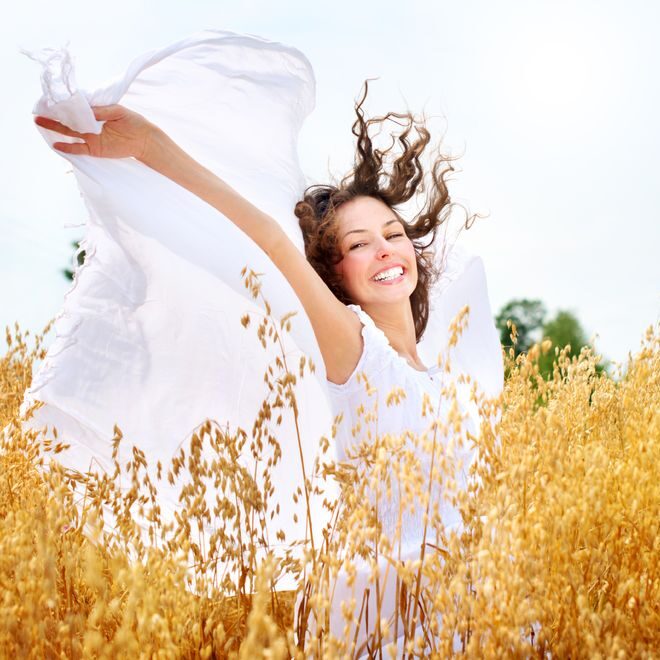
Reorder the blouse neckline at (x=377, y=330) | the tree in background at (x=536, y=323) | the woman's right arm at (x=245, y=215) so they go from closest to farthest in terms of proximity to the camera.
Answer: the woman's right arm at (x=245, y=215), the blouse neckline at (x=377, y=330), the tree in background at (x=536, y=323)

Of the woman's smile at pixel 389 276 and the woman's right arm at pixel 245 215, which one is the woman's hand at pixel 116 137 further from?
the woman's smile at pixel 389 276

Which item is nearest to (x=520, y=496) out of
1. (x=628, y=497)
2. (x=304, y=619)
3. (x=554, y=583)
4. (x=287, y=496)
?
(x=554, y=583)

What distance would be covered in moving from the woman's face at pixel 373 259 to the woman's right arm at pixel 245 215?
335 mm

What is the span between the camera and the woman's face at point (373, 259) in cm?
264

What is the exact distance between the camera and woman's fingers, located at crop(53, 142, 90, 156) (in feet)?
6.72

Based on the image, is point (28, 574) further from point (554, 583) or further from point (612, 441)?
point (612, 441)

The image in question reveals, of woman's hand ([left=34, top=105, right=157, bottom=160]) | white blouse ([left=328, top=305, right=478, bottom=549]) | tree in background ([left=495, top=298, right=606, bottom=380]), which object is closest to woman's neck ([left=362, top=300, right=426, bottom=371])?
white blouse ([left=328, top=305, right=478, bottom=549])

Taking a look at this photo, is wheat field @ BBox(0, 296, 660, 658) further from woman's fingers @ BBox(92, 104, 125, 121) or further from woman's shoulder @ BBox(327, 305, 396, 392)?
woman's fingers @ BBox(92, 104, 125, 121)

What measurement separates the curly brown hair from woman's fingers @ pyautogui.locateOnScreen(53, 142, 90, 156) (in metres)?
0.80

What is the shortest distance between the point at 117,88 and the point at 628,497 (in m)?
1.51

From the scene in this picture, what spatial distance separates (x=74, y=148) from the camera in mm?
2082

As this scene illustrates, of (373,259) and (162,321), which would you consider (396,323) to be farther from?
(162,321)

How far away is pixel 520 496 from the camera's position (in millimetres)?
1448

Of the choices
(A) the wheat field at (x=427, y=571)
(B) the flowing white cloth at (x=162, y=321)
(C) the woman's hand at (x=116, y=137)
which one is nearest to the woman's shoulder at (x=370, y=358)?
(B) the flowing white cloth at (x=162, y=321)
